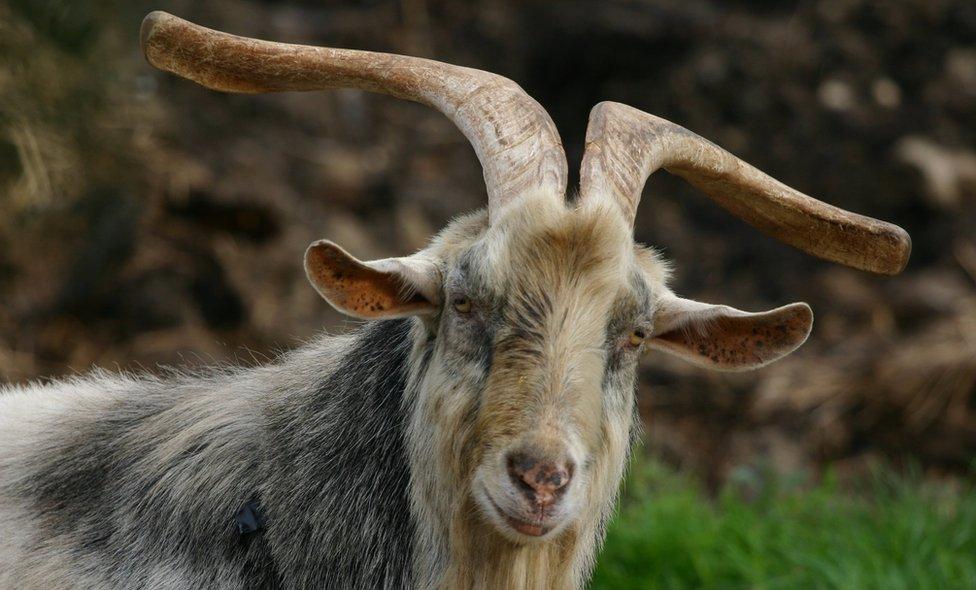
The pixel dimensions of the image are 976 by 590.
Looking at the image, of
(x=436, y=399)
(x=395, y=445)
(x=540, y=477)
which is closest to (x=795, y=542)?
(x=395, y=445)

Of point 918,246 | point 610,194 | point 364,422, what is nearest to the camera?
point 610,194

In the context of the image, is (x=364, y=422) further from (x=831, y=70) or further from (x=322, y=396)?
(x=831, y=70)

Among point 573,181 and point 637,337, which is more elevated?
point 637,337

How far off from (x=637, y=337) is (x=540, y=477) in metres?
0.61

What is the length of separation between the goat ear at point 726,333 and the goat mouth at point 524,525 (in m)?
0.75

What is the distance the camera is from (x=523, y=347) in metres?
3.03

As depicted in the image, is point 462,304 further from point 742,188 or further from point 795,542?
point 795,542

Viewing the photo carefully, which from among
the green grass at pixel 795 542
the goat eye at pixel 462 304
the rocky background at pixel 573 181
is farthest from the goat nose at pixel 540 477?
the rocky background at pixel 573 181

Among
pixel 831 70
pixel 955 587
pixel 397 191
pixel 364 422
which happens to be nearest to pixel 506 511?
pixel 364 422

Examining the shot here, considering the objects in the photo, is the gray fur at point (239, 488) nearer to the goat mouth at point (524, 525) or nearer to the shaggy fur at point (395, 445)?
the shaggy fur at point (395, 445)

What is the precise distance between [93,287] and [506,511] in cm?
577

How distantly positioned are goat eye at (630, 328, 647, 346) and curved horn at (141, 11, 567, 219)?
42 centimetres

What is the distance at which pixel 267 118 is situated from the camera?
356 inches

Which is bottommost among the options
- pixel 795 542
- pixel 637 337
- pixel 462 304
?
pixel 795 542
